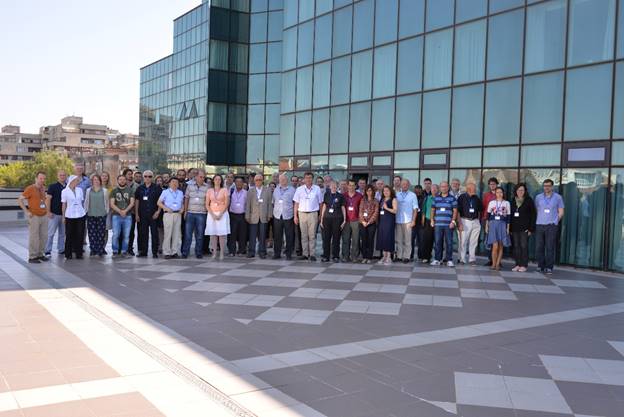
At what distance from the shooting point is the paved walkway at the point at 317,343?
4.36 metres

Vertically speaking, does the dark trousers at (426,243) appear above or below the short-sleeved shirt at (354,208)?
below

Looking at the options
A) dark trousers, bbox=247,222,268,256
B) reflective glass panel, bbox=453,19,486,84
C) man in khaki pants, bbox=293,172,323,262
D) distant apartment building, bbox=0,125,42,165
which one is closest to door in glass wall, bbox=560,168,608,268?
reflective glass panel, bbox=453,19,486,84

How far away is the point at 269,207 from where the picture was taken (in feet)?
42.7

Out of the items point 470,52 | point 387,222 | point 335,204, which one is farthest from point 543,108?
point 335,204

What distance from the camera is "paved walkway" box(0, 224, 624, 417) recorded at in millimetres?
4355

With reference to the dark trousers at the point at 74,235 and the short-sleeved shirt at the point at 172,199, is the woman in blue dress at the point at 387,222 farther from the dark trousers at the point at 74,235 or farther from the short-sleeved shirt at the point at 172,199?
the dark trousers at the point at 74,235

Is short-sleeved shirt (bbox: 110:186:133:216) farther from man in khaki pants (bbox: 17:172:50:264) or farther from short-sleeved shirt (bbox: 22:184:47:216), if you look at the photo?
short-sleeved shirt (bbox: 22:184:47:216)

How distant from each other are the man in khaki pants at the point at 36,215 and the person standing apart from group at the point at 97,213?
95cm

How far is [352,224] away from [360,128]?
24.6 feet

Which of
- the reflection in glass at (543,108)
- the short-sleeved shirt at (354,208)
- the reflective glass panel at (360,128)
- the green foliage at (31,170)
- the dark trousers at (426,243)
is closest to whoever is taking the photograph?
the short-sleeved shirt at (354,208)

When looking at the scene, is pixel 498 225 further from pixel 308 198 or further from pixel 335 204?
pixel 308 198

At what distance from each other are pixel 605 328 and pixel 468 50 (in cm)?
1061

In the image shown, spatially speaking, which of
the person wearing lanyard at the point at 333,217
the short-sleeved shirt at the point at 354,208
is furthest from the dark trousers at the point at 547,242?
the person wearing lanyard at the point at 333,217

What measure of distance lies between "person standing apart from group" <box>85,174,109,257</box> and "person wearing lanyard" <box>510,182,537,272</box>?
29.4ft
